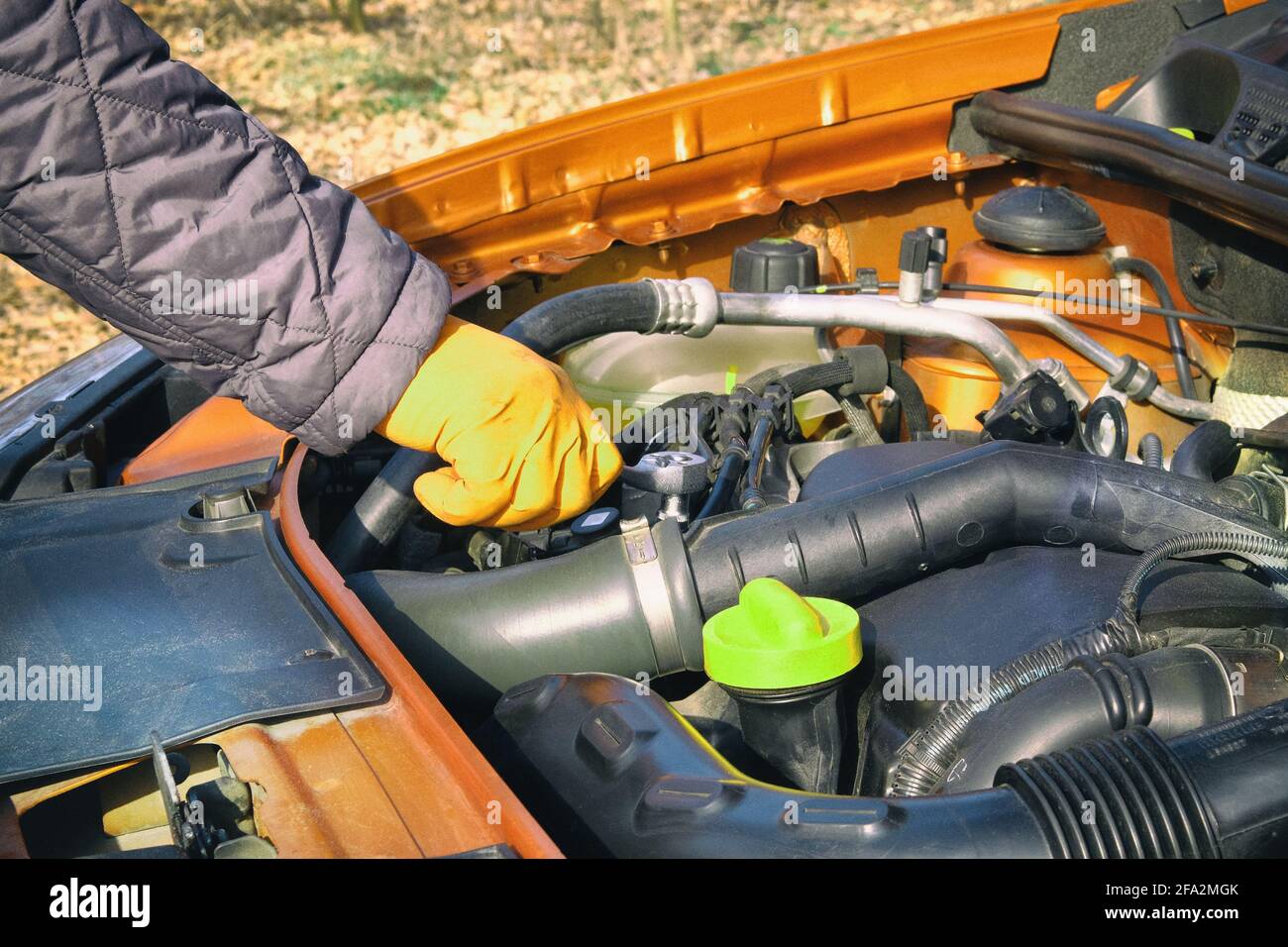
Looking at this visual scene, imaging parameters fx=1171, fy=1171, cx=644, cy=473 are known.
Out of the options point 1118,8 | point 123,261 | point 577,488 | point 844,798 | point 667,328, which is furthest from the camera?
point 1118,8

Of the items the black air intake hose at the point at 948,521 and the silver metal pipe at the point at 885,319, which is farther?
the silver metal pipe at the point at 885,319

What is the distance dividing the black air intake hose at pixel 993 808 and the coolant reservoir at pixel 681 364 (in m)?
1.04

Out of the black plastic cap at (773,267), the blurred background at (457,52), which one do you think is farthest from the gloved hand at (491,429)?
the blurred background at (457,52)

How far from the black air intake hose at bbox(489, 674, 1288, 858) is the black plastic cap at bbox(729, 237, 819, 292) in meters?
1.19

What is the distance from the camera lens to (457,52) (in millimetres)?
8047

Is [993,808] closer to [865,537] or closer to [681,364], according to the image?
[865,537]

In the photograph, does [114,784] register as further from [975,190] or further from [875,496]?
[975,190]

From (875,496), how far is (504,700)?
0.49 metres

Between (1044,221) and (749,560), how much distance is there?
1072mm

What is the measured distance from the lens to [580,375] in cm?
208

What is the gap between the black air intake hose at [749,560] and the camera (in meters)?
1.28

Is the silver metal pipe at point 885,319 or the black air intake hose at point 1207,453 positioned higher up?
the silver metal pipe at point 885,319

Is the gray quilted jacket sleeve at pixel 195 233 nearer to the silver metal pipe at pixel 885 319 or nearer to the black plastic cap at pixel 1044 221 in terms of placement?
the silver metal pipe at pixel 885 319
